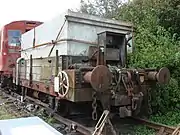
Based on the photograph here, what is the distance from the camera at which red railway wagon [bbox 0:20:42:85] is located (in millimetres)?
12727

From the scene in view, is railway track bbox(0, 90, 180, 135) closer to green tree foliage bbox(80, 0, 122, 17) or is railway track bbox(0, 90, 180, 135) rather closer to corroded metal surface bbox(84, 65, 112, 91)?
corroded metal surface bbox(84, 65, 112, 91)

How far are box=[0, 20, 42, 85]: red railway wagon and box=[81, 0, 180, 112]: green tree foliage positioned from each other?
492cm

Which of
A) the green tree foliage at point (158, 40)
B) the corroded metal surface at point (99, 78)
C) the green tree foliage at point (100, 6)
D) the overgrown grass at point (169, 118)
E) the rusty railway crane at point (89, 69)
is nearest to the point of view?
the corroded metal surface at point (99, 78)

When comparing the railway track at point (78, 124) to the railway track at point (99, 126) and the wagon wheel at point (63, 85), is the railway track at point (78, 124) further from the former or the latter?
the wagon wheel at point (63, 85)

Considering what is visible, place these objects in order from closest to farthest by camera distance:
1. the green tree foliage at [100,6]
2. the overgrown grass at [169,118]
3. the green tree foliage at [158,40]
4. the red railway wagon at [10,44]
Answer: the overgrown grass at [169,118] < the green tree foliage at [158,40] < the red railway wagon at [10,44] < the green tree foliage at [100,6]

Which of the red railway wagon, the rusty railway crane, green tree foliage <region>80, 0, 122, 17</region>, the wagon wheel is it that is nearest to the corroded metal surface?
the rusty railway crane

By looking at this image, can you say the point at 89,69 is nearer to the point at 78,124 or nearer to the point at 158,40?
the point at 78,124

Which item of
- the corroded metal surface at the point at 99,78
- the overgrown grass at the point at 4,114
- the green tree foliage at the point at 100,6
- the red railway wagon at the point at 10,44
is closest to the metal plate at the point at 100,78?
the corroded metal surface at the point at 99,78

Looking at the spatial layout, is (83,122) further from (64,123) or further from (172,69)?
(172,69)

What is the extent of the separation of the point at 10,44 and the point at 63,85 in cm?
801

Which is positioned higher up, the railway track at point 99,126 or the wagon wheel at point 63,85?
the wagon wheel at point 63,85

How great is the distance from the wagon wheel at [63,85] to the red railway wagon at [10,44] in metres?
7.50

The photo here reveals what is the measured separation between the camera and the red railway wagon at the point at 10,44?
12727 millimetres

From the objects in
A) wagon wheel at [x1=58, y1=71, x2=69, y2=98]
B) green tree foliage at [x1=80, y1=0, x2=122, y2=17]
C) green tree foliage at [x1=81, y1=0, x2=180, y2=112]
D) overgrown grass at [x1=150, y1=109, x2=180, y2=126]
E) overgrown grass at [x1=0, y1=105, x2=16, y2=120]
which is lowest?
overgrown grass at [x1=0, y1=105, x2=16, y2=120]
